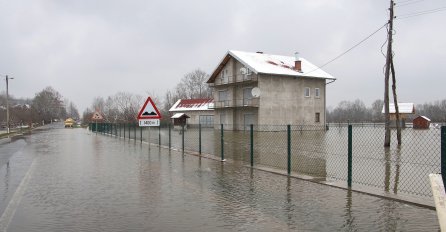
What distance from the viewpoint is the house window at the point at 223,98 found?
53.7 metres

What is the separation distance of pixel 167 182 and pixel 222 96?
4602cm

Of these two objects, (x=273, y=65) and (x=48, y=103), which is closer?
(x=273, y=65)

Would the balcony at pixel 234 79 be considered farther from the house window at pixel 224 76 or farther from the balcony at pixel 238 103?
the balcony at pixel 238 103

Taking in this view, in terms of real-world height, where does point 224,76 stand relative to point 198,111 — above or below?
above

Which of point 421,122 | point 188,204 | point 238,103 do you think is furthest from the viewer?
point 421,122

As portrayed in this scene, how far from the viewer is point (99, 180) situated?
1028 cm

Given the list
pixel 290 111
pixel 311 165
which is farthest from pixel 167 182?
pixel 290 111

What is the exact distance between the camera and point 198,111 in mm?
67062

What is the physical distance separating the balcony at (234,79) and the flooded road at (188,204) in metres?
37.0

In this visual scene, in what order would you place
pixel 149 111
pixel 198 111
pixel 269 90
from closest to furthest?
pixel 149 111
pixel 269 90
pixel 198 111

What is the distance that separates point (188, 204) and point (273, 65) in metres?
44.4

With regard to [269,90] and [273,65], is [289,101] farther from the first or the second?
[273,65]

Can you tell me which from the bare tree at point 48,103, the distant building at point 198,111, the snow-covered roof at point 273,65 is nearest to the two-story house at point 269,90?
the snow-covered roof at point 273,65

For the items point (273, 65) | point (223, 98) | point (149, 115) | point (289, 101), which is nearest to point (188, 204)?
point (149, 115)
